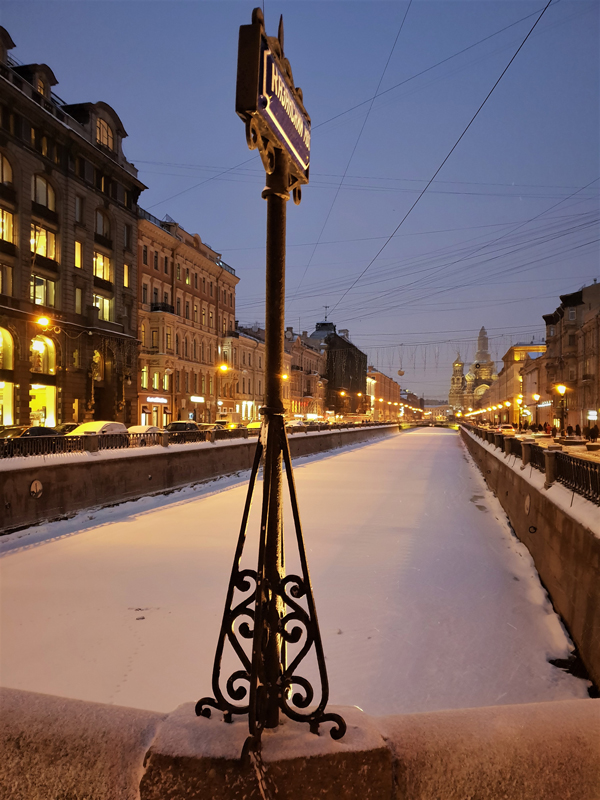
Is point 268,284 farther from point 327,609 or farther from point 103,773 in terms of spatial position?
point 327,609

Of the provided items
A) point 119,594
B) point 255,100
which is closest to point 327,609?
point 119,594

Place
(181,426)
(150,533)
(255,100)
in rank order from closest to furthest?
(255,100) → (150,533) → (181,426)

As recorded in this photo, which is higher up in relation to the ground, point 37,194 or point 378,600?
point 37,194

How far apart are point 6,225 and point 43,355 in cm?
745

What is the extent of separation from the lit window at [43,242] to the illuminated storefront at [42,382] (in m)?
5.12

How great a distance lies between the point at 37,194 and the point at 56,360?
388 inches

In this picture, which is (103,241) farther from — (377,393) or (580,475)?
(377,393)

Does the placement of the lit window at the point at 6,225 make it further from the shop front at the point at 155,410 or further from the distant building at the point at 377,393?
the distant building at the point at 377,393

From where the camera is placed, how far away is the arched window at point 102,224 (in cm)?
3778

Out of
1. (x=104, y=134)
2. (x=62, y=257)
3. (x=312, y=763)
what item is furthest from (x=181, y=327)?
(x=312, y=763)

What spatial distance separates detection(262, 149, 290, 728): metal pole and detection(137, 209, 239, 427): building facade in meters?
35.7

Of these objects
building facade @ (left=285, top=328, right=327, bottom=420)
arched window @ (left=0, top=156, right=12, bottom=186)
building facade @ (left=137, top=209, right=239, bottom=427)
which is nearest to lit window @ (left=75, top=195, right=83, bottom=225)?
arched window @ (left=0, top=156, right=12, bottom=186)

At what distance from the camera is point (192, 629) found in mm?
7434

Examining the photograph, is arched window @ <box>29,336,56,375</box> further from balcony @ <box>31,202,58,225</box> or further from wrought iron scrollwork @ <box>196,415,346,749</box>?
wrought iron scrollwork @ <box>196,415,346,749</box>
